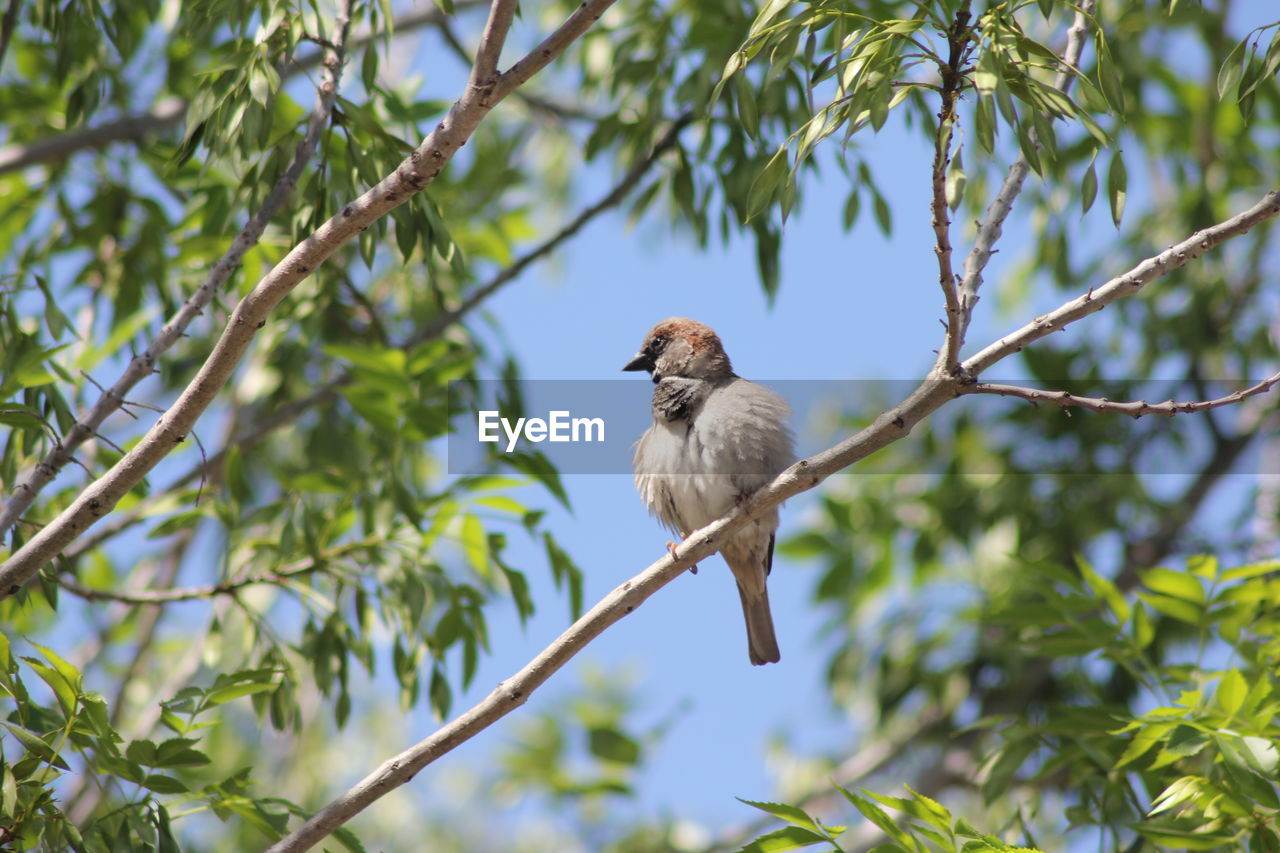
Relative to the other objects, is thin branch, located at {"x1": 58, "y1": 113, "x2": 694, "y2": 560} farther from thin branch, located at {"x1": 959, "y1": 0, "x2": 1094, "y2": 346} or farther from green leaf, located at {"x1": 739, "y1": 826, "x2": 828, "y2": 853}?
green leaf, located at {"x1": 739, "y1": 826, "x2": 828, "y2": 853}

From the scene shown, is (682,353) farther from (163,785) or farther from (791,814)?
(163,785)

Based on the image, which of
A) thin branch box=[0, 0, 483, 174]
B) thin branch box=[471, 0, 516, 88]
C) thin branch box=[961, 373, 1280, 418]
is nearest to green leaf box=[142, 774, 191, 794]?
thin branch box=[471, 0, 516, 88]

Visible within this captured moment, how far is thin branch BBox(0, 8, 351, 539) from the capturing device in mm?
2752

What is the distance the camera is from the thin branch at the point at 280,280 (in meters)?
2.28

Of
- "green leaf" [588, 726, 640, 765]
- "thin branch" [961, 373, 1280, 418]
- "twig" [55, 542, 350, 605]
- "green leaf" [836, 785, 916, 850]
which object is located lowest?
"green leaf" [588, 726, 640, 765]

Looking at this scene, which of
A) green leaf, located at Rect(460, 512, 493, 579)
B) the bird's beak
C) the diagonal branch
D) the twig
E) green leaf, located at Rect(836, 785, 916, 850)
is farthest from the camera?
the bird's beak

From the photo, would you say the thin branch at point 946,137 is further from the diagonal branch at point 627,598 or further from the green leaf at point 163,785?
the green leaf at point 163,785

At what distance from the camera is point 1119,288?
2.27m

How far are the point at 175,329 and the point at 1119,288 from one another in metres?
2.11

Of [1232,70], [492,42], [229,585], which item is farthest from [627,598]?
[1232,70]

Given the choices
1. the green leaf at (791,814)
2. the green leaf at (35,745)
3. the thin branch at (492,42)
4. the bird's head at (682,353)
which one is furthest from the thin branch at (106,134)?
the green leaf at (791,814)

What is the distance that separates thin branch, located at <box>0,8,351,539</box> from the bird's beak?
5.70 ft

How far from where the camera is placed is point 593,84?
495cm

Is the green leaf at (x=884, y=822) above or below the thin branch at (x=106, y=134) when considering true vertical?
below
